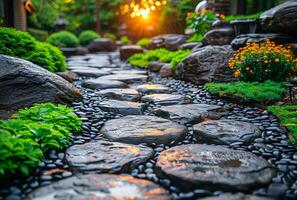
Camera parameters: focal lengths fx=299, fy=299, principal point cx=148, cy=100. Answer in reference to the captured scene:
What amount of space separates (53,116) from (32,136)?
594 millimetres

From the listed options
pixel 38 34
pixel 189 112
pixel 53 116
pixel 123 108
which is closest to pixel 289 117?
pixel 189 112

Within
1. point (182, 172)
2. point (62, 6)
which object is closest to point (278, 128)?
point (182, 172)

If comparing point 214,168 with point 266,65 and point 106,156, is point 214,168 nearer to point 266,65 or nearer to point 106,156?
point 106,156

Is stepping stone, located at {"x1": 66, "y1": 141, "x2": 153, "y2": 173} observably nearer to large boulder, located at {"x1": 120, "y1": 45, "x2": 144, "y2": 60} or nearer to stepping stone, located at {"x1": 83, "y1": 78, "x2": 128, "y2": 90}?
stepping stone, located at {"x1": 83, "y1": 78, "x2": 128, "y2": 90}

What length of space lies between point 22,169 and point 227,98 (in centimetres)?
346

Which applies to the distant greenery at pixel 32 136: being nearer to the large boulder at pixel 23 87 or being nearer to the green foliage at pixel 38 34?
the large boulder at pixel 23 87

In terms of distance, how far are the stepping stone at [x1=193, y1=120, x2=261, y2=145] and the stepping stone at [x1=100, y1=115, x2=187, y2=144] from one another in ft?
0.72

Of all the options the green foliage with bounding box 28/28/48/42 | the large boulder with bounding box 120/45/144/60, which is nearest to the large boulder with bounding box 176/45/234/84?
the large boulder with bounding box 120/45/144/60

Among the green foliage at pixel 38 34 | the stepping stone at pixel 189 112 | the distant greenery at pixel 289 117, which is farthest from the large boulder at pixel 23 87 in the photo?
the green foliage at pixel 38 34

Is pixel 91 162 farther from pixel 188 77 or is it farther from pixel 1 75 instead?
pixel 188 77

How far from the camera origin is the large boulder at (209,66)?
5.95 meters

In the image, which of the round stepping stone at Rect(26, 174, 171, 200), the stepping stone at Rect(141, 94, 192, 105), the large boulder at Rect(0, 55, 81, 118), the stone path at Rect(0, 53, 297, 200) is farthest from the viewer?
the stepping stone at Rect(141, 94, 192, 105)

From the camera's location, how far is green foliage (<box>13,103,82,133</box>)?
3277 millimetres

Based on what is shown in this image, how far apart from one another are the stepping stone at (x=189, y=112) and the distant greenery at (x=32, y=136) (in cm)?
118
